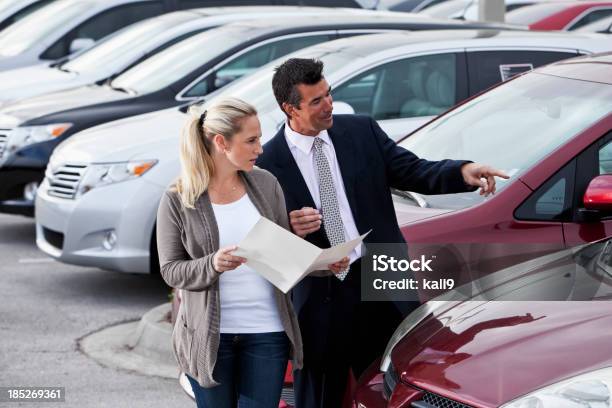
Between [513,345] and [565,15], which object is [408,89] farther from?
[565,15]

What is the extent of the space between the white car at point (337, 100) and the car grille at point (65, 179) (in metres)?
0.01

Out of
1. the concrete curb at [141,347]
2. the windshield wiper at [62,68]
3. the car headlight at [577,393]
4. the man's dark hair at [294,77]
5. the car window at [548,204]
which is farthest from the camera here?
the windshield wiper at [62,68]

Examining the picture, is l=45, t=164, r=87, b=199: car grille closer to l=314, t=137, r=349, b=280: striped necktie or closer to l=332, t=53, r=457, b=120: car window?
l=332, t=53, r=457, b=120: car window

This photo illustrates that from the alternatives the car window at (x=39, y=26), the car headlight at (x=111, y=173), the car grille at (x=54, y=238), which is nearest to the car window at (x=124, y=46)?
the car window at (x=39, y=26)

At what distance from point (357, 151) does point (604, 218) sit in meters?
1.08

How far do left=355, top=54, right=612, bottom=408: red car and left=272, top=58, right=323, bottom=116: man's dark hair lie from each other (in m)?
0.86

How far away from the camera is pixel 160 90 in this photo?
9516 mm

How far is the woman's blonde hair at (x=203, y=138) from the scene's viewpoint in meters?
3.82

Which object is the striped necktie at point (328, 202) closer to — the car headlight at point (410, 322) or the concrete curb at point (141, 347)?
the car headlight at point (410, 322)

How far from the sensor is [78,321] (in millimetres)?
7402

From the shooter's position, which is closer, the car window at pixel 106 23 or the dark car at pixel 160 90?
the dark car at pixel 160 90

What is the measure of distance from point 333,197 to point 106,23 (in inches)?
389

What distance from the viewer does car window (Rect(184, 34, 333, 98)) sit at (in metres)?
9.35

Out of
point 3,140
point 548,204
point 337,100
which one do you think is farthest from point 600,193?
point 3,140
